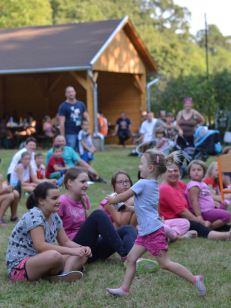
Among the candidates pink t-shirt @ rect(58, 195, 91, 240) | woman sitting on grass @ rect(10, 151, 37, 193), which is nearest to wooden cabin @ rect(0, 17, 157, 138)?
woman sitting on grass @ rect(10, 151, 37, 193)

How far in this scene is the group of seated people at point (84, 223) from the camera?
5059mm

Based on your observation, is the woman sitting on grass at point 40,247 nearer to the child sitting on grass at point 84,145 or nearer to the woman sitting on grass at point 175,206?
the woman sitting on grass at point 175,206

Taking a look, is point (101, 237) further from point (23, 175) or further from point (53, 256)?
point (23, 175)

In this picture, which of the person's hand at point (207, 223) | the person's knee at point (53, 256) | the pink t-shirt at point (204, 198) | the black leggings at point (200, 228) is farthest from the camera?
the pink t-shirt at point (204, 198)

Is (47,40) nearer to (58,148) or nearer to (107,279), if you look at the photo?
(58,148)

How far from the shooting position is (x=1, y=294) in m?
4.87

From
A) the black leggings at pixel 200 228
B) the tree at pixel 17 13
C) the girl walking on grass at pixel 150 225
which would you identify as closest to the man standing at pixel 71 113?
the black leggings at pixel 200 228

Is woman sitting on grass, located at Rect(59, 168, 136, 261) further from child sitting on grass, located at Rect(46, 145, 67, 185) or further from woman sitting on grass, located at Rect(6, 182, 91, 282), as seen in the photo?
child sitting on grass, located at Rect(46, 145, 67, 185)

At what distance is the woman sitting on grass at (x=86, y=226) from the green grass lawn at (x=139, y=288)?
0.18 metres

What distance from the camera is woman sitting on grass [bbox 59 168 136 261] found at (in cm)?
560

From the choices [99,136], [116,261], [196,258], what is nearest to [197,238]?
[196,258]

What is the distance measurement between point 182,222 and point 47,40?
59.6 ft

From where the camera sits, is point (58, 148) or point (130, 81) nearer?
point (58, 148)

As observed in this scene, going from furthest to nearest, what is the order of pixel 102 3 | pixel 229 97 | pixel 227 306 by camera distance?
pixel 102 3, pixel 229 97, pixel 227 306
